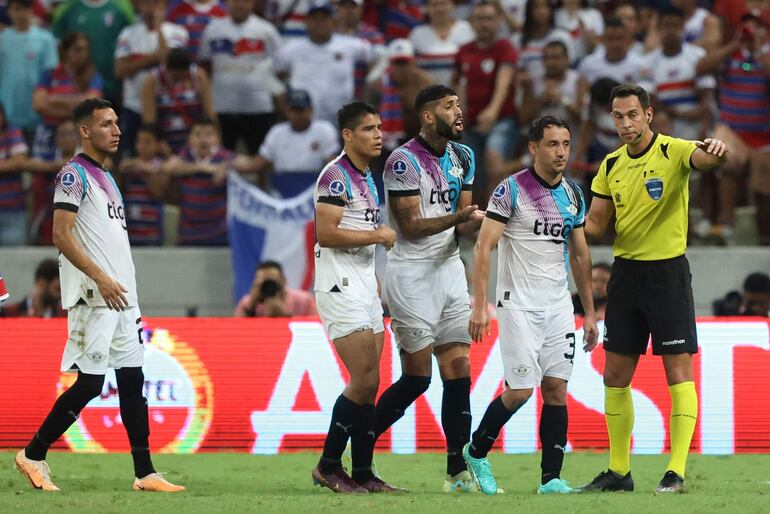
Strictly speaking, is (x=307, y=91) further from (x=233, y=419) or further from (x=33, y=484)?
(x=33, y=484)

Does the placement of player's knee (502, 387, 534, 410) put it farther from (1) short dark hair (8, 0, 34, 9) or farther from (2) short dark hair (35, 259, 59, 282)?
(1) short dark hair (8, 0, 34, 9)

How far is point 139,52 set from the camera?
1534cm

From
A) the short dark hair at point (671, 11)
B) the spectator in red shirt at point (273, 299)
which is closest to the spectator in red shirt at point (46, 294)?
the spectator in red shirt at point (273, 299)

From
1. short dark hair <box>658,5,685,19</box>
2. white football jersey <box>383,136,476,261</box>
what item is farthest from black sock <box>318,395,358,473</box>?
short dark hair <box>658,5,685,19</box>

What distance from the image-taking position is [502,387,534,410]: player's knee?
865cm

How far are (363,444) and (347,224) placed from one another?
1387mm

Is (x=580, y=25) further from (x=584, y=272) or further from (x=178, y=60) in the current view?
(x=584, y=272)

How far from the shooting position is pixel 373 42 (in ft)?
50.5

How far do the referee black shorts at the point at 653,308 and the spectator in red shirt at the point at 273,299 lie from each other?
4748mm

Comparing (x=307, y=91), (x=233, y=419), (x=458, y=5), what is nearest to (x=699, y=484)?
(x=233, y=419)

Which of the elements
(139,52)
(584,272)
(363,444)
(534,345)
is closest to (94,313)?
(363,444)

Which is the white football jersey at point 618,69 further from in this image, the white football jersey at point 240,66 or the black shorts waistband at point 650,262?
the black shorts waistband at point 650,262

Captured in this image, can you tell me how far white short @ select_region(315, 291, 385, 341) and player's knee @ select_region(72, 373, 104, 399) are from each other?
1.46m

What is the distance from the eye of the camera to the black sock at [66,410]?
870 cm
